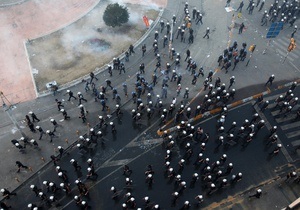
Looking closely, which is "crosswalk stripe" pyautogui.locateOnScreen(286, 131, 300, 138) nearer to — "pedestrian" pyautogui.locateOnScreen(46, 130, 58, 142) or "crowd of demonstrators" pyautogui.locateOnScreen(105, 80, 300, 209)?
"crowd of demonstrators" pyautogui.locateOnScreen(105, 80, 300, 209)

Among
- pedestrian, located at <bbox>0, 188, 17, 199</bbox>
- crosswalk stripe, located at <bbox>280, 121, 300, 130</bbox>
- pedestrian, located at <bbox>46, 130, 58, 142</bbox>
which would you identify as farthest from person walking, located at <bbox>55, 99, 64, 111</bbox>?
crosswalk stripe, located at <bbox>280, 121, 300, 130</bbox>

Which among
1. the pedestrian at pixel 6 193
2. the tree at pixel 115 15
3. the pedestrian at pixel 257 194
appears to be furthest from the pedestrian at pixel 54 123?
the pedestrian at pixel 257 194

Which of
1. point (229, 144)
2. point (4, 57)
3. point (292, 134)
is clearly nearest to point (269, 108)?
point (292, 134)

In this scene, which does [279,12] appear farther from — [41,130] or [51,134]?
[41,130]

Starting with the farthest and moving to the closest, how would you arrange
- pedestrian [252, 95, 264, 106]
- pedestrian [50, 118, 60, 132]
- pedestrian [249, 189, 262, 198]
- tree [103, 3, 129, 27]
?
tree [103, 3, 129, 27], pedestrian [252, 95, 264, 106], pedestrian [50, 118, 60, 132], pedestrian [249, 189, 262, 198]

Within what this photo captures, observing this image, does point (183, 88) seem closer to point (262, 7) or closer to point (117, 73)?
point (117, 73)

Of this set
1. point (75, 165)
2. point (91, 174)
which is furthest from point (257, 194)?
point (75, 165)

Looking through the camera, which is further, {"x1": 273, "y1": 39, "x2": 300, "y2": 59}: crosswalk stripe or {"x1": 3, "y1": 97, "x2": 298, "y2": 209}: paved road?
{"x1": 273, "y1": 39, "x2": 300, "y2": 59}: crosswalk stripe
